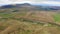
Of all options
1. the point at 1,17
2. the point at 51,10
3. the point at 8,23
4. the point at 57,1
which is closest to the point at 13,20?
the point at 8,23

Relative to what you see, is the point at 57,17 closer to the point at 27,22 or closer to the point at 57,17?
the point at 57,17

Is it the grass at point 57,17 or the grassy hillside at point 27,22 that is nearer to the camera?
the grassy hillside at point 27,22

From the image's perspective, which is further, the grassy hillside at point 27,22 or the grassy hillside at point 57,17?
the grassy hillside at point 57,17

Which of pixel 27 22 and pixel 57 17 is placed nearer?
pixel 27 22

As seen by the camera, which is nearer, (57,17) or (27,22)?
(27,22)

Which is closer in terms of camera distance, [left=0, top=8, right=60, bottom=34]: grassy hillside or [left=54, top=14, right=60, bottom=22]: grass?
[left=0, top=8, right=60, bottom=34]: grassy hillside

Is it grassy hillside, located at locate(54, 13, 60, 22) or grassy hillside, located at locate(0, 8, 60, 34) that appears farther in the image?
grassy hillside, located at locate(54, 13, 60, 22)

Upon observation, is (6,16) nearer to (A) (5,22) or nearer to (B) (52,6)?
(A) (5,22)

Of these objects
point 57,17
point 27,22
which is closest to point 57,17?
point 57,17
